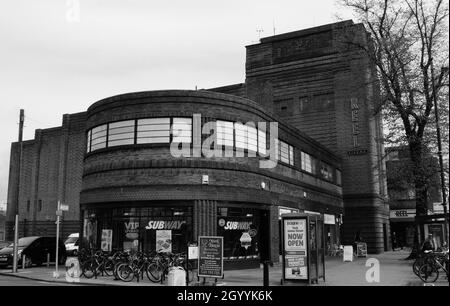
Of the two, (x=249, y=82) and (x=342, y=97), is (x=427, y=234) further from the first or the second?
(x=249, y=82)

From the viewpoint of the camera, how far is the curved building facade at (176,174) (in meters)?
21.1

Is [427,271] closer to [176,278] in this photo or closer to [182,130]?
[176,278]

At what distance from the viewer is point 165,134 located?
21734 millimetres

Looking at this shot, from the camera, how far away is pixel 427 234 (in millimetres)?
21234

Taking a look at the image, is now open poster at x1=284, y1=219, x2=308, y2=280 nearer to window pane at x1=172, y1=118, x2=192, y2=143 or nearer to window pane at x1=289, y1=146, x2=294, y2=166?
window pane at x1=172, y1=118, x2=192, y2=143

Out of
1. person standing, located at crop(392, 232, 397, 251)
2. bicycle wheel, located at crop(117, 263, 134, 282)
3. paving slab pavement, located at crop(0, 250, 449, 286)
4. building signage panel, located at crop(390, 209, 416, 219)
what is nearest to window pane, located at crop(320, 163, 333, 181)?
paving slab pavement, located at crop(0, 250, 449, 286)

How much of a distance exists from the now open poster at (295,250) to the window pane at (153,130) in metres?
7.64

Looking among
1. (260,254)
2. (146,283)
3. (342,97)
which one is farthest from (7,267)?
(342,97)

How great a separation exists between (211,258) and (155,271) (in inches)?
101

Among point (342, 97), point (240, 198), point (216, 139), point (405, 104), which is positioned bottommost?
point (240, 198)

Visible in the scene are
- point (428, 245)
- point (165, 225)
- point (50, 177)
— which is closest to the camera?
point (165, 225)

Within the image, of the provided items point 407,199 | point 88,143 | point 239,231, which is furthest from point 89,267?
point 407,199

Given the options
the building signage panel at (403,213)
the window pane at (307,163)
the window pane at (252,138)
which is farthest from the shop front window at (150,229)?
the building signage panel at (403,213)
